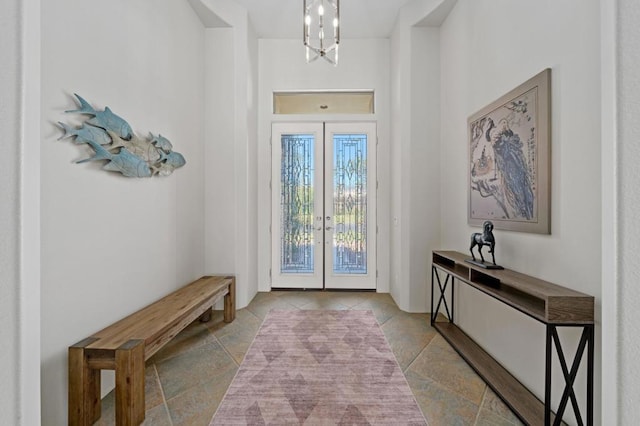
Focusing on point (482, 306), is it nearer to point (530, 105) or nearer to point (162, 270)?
point (530, 105)

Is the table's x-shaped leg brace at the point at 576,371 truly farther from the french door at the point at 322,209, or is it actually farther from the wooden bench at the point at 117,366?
the french door at the point at 322,209

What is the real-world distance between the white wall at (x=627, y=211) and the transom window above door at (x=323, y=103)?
3680 millimetres

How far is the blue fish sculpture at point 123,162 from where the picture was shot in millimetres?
1917

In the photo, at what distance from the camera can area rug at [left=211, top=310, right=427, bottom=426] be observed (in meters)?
1.82

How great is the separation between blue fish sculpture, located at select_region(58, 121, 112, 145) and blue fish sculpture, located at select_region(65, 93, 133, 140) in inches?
1.7

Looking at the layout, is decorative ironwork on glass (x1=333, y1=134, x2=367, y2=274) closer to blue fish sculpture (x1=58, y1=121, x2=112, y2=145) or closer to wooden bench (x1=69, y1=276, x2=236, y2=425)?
wooden bench (x1=69, y1=276, x2=236, y2=425)

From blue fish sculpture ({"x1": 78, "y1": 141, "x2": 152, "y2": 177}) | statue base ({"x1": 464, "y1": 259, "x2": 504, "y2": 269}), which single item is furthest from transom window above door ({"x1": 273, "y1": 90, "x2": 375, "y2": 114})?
statue base ({"x1": 464, "y1": 259, "x2": 504, "y2": 269})

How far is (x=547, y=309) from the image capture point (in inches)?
60.1

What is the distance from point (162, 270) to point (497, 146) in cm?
320

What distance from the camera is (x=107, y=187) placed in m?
2.04

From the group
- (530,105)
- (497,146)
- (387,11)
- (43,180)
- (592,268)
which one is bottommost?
(592,268)

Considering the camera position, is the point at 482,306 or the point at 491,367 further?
the point at 482,306

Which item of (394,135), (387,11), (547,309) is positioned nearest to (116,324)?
(547,309)

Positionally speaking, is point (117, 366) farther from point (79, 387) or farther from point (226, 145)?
point (226, 145)
